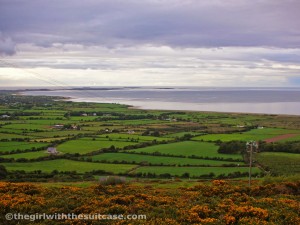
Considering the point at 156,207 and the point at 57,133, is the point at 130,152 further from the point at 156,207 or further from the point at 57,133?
the point at 156,207

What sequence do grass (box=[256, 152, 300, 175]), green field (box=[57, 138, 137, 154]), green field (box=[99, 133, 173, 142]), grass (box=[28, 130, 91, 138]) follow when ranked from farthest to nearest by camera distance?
grass (box=[28, 130, 91, 138]) → green field (box=[99, 133, 173, 142]) → green field (box=[57, 138, 137, 154]) → grass (box=[256, 152, 300, 175])

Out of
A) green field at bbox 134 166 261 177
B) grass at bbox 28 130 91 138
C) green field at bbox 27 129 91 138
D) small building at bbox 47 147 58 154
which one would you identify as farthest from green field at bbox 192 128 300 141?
small building at bbox 47 147 58 154

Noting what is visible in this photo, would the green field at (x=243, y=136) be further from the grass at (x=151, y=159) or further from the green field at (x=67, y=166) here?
the green field at (x=67, y=166)

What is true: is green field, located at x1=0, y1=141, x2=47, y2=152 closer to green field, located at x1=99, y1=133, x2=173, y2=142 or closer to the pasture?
the pasture

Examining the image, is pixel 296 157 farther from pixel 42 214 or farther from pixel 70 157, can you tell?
pixel 42 214

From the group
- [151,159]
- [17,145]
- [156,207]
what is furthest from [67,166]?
[156,207]
